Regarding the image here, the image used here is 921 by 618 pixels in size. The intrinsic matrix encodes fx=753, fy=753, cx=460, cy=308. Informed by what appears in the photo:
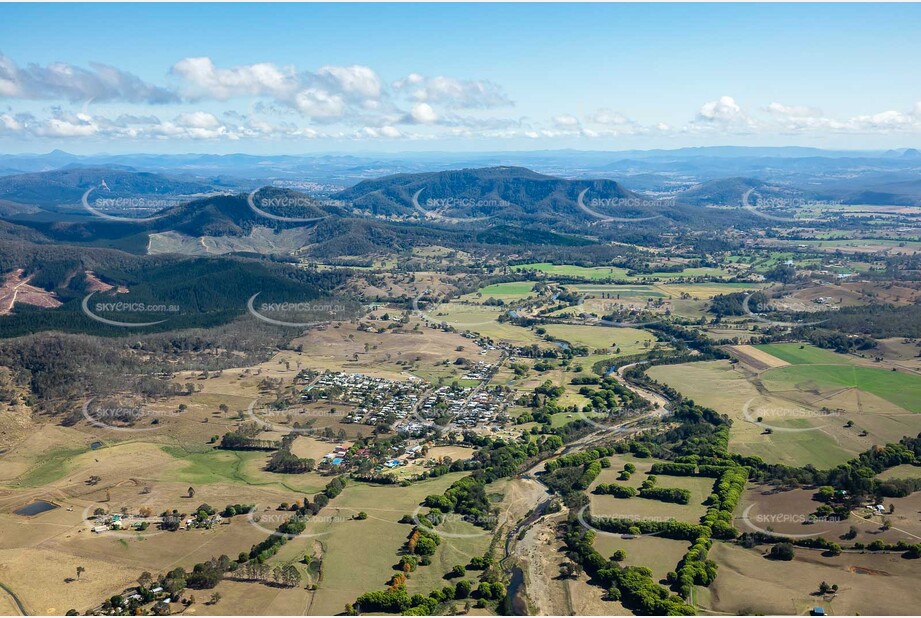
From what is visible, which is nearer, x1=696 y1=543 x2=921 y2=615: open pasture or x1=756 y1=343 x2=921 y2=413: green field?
x1=696 y1=543 x2=921 y2=615: open pasture

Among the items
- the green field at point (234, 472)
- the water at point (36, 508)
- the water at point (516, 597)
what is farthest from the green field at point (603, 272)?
the water at point (36, 508)

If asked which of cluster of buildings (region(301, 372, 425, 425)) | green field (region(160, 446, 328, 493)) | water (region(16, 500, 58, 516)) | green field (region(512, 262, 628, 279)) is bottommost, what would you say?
green field (region(160, 446, 328, 493))

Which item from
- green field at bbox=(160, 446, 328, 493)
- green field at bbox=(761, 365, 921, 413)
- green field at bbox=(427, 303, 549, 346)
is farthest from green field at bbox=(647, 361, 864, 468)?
green field at bbox=(160, 446, 328, 493)

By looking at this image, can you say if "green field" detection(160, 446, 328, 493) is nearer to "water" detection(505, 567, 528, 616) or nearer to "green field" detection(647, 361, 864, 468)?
"water" detection(505, 567, 528, 616)

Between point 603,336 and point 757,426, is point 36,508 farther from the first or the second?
point 603,336

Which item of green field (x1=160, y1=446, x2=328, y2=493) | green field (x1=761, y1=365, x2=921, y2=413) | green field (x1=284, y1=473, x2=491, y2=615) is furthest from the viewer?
green field (x1=761, y1=365, x2=921, y2=413)

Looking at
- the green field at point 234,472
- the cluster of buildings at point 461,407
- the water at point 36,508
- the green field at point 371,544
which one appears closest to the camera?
the green field at point 371,544

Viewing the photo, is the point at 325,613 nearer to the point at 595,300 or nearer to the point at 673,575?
the point at 673,575

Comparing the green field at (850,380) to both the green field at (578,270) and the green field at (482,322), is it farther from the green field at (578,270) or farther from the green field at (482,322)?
the green field at (578,270)

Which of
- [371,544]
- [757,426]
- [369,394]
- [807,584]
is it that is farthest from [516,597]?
[369,394]
